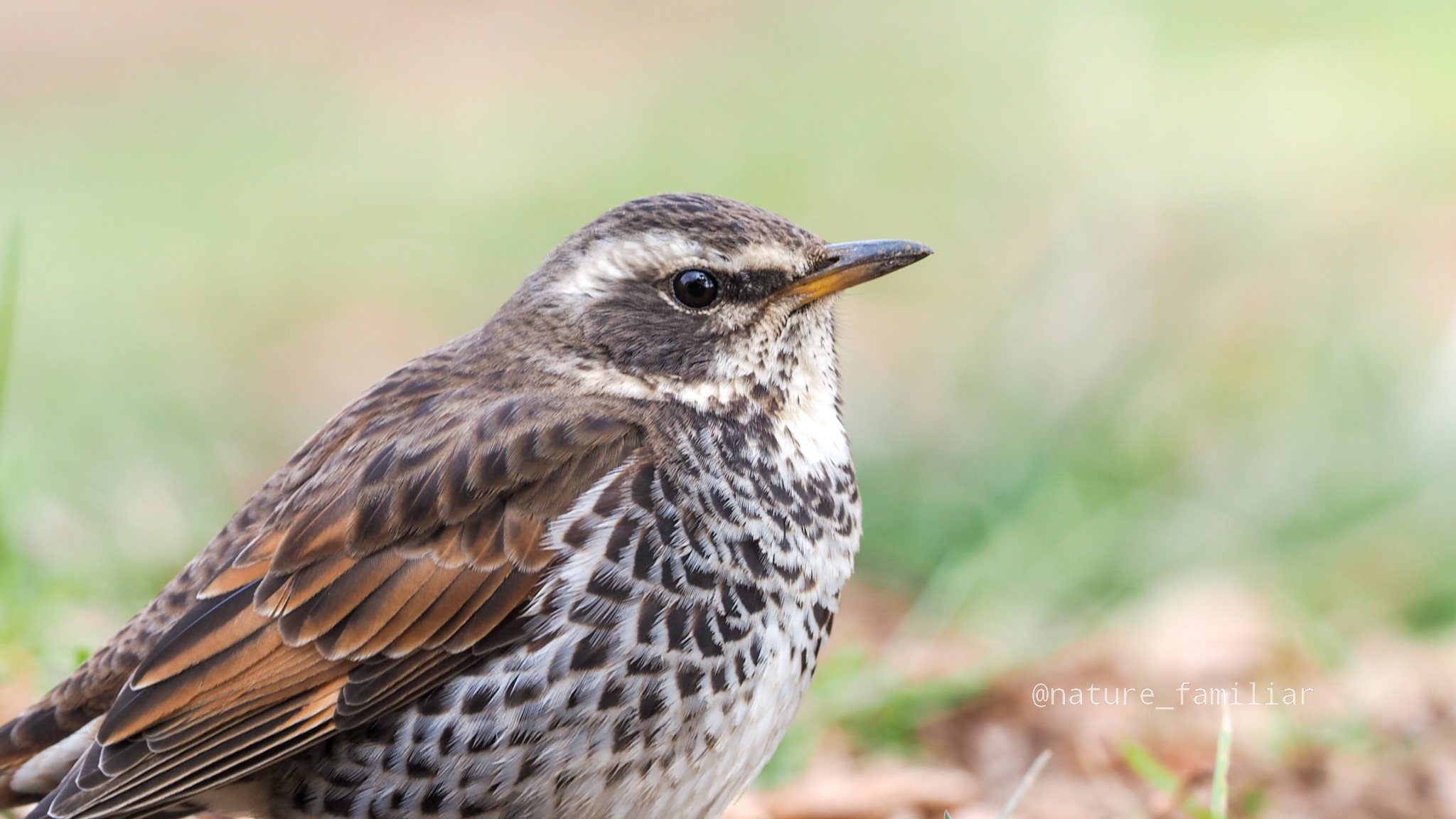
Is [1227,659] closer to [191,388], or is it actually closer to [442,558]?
[442,558]

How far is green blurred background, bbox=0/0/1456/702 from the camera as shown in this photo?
7.42 metres

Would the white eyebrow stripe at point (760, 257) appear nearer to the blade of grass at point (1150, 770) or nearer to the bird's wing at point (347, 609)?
the bird's wing at point (347, 609)

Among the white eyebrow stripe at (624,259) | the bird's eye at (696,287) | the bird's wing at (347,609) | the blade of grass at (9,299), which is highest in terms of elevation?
the blade of grass at (9,299)

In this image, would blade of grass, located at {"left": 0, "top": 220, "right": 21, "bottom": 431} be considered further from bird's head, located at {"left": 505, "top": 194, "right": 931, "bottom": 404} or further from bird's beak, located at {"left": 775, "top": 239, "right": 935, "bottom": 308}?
bird's beak, located at {"left": 775, "top": 239, "right": 935, "bottom": 308}

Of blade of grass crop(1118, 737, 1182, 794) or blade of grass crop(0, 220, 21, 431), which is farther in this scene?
blade of grass crop(0, 220, 21, 431)

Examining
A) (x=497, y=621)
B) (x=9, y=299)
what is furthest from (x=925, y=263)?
(x=497, y=621)

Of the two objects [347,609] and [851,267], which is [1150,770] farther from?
[347,609]

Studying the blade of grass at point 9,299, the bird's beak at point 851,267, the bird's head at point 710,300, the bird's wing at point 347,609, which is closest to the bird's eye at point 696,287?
the bird's head at point 710,300

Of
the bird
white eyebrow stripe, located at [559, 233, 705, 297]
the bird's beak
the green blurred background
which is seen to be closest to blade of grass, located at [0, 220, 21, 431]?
the green blurred background

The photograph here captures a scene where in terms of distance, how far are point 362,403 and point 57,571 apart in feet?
7.53

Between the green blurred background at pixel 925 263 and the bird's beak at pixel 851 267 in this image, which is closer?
the bird's beak at pixel 851 267

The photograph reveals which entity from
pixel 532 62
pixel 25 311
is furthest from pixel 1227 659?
pixel 532 62

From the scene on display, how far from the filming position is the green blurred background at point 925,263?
742 cm

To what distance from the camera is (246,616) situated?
13.7 feet
